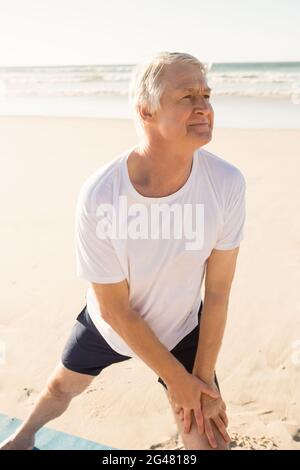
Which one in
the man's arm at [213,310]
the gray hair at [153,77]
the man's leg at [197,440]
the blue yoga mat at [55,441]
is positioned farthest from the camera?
the blue yoga mat at [55,441]

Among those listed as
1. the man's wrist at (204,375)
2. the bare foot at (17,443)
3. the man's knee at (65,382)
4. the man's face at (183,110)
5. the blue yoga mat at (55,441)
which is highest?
the man's face at (183,110)

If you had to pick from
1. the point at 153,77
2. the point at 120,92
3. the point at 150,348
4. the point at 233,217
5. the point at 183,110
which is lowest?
the point at 150,348

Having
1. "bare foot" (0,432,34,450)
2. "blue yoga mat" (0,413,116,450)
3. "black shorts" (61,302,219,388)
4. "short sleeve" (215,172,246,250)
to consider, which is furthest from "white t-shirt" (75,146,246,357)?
"blue yoga mat" (0,413,116,450)

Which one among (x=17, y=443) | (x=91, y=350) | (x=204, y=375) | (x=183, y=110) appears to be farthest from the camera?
(x=17, y=443)

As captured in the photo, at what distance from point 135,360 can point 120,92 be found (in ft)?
54.3

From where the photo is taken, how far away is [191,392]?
198 centimetres

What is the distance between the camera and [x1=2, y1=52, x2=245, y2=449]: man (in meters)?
1.83

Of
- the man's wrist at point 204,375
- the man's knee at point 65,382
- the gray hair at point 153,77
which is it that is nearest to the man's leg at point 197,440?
the man's wrist at point 204,375

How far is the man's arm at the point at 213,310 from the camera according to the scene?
2.05 m

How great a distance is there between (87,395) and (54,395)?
817 mm

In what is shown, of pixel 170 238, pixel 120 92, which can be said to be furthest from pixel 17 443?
pixel 120 92

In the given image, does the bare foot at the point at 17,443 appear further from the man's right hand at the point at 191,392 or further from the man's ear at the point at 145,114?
the man's ear at the point at 145,114

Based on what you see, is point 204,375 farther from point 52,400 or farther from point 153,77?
point 153,77

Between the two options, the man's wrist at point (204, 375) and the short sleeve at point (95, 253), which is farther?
the man's wrist at point (204, 375)
